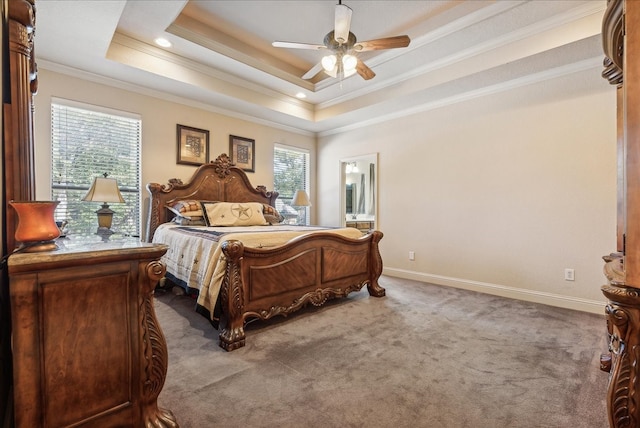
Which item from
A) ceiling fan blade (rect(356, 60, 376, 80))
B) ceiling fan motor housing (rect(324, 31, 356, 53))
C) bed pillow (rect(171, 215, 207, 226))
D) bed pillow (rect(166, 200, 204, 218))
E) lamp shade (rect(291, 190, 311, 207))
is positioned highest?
ceiling fan motor housing (rect(324, 31, 356, 53))

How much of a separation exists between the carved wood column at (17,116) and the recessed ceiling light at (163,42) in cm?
221

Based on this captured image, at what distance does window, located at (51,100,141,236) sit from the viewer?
3.39 metres

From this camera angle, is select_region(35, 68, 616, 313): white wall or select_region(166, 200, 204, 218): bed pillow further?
select_region(166, 200, 204, 218): bed pillow

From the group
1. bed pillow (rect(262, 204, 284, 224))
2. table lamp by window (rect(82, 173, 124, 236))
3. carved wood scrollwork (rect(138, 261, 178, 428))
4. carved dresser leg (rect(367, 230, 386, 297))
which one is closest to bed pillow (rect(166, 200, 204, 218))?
table lamp by window (rect(82, 173, 124, 236))

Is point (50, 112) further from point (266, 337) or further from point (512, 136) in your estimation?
point (512, 136)

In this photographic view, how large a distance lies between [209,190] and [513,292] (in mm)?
4206

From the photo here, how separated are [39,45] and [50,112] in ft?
2.17

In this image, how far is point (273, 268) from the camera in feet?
Result: 8.53

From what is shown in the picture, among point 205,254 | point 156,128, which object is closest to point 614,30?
point 205,254

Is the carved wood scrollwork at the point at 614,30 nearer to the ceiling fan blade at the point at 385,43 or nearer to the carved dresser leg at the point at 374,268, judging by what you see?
the ceiling fan blade at the point at 385,43

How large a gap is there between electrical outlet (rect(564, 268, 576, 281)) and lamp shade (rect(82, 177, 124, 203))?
15.6 ft

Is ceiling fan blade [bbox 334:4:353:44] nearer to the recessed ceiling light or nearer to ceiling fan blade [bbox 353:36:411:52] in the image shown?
ceiling fan blade [bbox 353:36:411:52]

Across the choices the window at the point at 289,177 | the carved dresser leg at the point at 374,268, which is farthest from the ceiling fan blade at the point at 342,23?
the window at the point at 289,177

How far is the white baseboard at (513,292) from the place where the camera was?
3129 mm
